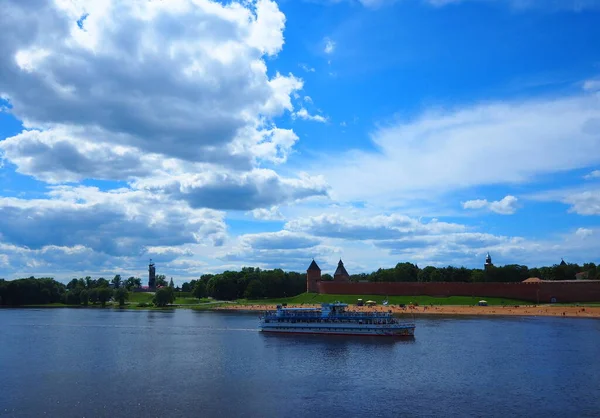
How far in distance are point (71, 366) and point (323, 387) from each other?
23.0 metres

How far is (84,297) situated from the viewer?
483ft

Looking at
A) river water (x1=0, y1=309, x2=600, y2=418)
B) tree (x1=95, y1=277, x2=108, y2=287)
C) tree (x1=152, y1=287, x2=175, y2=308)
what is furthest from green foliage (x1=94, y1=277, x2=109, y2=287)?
river water (x1=0, y1=309, x2=600, y2=418)

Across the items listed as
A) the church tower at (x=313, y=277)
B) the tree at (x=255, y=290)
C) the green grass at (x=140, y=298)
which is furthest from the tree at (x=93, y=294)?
the church tower at (x=313, y=277)

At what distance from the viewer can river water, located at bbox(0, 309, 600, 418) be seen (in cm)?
3344

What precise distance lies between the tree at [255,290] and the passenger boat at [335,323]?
245 feet

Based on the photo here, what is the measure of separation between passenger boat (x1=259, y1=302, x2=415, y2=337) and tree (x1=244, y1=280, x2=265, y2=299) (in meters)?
74.5

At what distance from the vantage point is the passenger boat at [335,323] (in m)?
68.4

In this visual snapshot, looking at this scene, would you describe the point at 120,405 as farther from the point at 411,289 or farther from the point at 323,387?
the point at 411,289

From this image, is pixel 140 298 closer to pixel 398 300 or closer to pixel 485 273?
pixel 398 300

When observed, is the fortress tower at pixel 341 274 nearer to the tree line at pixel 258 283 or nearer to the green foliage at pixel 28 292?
the tree line at pixel 258 283

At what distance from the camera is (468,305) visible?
11550 cm

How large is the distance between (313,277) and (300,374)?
356 ft

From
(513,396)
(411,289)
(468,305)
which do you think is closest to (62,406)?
(513,396)

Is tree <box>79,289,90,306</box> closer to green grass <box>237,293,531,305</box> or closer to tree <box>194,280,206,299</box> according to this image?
tree <box>194,280,206,299</box>
